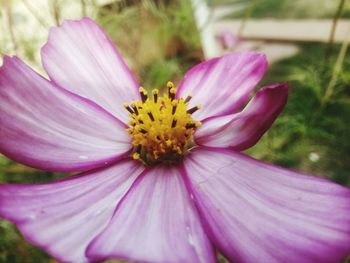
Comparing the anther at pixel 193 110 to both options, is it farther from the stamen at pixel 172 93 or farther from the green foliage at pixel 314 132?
the green foliage at pixel 314 132

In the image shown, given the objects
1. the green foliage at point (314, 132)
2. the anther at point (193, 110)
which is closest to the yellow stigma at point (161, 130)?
the anther at point (193, 110)

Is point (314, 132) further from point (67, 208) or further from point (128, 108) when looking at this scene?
point (67, 208)

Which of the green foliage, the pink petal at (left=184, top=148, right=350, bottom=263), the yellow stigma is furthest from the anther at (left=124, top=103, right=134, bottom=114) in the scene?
the green foliage

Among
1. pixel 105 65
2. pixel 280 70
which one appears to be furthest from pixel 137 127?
pixel 280 70


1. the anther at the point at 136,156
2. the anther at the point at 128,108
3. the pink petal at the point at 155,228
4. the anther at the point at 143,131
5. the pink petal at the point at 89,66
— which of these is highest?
the pink petal at the point at 89,66

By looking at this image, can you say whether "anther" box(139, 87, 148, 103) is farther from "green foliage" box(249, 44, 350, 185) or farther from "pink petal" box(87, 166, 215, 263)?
"green foliage" box(249, 44, 350, 185)

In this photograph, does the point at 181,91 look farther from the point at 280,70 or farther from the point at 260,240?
the point at 280,70

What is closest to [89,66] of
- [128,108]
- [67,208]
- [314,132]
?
[128,108]
